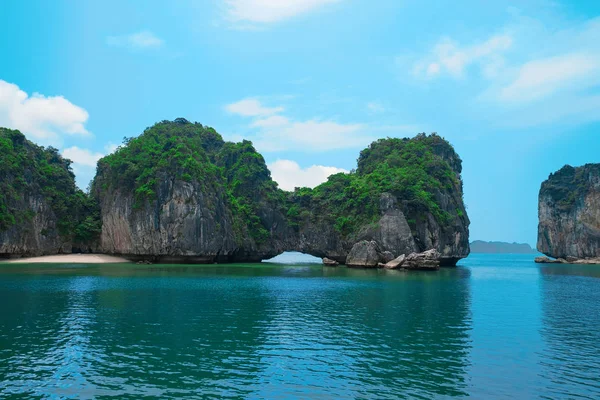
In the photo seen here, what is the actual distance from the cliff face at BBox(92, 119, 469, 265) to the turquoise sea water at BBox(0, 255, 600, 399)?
3556cm

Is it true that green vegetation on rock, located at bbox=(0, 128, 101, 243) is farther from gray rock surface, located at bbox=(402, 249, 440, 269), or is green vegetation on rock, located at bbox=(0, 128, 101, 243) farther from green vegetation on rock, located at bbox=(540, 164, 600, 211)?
green vegetation on rock, located at bbox=(540, 164, 600, 211)

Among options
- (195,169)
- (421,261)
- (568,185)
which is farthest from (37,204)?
(568,185)

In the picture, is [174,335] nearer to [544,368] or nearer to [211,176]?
[544,368]

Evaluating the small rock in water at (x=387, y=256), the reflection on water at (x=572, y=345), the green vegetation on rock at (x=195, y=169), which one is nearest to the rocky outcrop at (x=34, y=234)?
the green vegetation on rock at (x=195, y=169)

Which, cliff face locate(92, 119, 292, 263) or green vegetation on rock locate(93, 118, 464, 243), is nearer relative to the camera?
cliff face locate(92, 119, 292, 263)

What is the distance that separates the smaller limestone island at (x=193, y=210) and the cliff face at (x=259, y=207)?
6.8 inches

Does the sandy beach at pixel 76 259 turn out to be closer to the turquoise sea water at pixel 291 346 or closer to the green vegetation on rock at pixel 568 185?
the turquoise sea water at pixel 291 346

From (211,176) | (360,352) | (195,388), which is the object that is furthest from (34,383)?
(211,176)

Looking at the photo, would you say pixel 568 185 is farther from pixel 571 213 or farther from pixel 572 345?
pixel 572 345

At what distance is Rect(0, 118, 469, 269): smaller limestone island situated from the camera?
63.1 m

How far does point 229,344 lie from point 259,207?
216 feet

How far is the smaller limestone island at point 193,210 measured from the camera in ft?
207

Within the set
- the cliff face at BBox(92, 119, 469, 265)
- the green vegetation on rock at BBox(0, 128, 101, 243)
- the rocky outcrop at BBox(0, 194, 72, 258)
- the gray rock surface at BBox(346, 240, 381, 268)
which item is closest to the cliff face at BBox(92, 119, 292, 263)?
the cliff face at BBox(92, 119, 469, 265)

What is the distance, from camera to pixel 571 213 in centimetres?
9288
